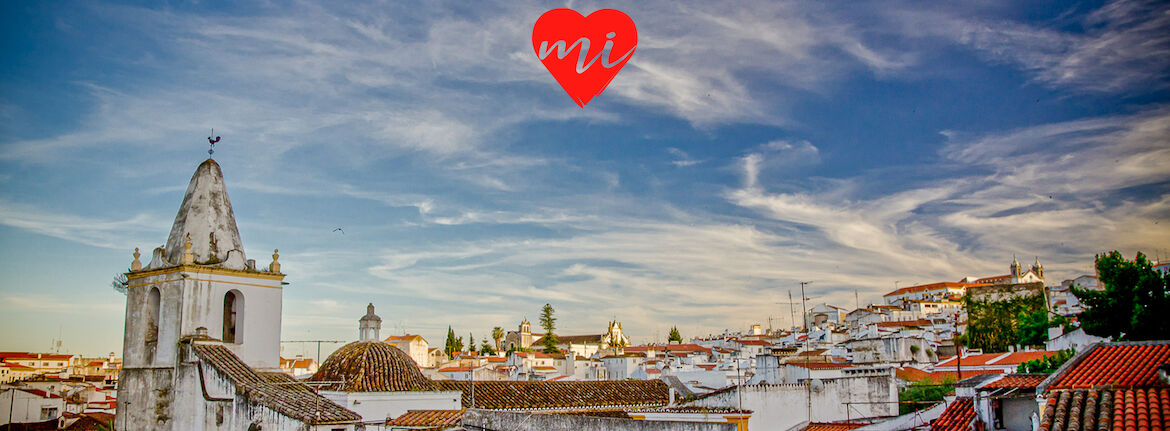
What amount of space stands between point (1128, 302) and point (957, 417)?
433 inches

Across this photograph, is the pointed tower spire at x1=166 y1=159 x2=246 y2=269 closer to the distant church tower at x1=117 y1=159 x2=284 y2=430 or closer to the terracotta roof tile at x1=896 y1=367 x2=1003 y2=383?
the distant church tower at x1=117 y1=159 x2=284 y2=430

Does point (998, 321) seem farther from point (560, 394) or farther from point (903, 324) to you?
point (560, 394)

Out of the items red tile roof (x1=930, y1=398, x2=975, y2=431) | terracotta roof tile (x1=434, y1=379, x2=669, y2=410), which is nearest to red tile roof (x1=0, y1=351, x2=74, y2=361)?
terracotta roof tile (x1=434, y1=379, x2=669, y2=410)

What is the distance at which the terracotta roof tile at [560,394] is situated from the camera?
2723cm

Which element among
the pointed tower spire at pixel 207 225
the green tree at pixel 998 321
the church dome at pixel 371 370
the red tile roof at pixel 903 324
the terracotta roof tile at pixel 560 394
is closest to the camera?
the pointed tower spire at pixel 207 225

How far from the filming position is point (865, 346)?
44750mm

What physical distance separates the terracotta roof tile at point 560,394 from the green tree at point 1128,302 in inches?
567

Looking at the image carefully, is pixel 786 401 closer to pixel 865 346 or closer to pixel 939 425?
pixel 939 425

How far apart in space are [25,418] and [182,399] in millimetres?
19667

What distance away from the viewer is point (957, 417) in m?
13.1

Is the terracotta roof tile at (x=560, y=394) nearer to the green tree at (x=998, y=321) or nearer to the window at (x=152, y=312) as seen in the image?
the window at (x=152, y=312)

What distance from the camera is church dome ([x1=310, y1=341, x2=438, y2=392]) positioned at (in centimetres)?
2055

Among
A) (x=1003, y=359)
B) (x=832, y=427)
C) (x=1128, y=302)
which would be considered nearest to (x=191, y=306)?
(x=832, y=427)

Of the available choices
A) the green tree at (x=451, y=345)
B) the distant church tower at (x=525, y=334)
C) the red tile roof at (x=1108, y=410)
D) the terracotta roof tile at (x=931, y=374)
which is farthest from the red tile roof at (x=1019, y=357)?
the distant church tower at (x=525, y=334)
